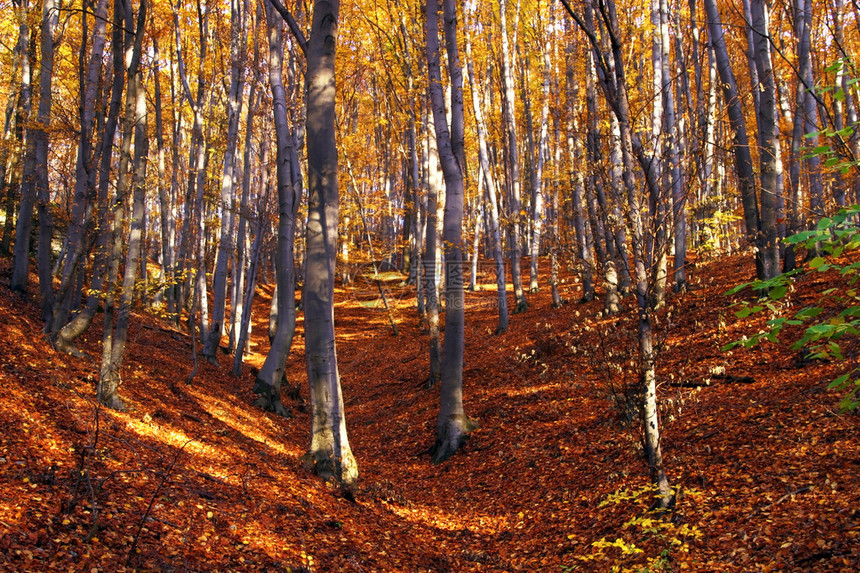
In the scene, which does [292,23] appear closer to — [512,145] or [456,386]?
[456,386]

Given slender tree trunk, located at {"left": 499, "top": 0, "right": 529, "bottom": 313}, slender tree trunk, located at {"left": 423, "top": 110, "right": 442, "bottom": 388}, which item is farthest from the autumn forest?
slender tree trunk, located at {"left": 499, "top": 0, "right": 529, "bottom": 313}

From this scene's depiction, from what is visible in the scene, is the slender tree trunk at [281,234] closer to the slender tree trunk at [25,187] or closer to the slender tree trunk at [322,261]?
the slender tree trunk at [25,187]

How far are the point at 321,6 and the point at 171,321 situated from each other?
1523 cm

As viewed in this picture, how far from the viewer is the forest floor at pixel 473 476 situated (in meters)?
3.85

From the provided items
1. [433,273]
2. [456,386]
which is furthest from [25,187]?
[456,386]

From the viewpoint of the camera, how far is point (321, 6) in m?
6.16

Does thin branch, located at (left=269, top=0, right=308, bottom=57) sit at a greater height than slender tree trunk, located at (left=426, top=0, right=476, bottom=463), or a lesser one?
greater

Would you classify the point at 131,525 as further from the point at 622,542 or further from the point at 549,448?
the point at 549,448

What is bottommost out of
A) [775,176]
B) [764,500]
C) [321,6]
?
[764,500]

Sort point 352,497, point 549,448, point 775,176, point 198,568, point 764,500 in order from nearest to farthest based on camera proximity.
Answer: point 198,568 → point 764,500 → point 352,497 → point 549,448 → point 775,176

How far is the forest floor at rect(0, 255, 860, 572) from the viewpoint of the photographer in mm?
3854

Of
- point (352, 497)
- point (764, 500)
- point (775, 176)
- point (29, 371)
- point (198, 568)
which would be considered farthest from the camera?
point (775, 176)

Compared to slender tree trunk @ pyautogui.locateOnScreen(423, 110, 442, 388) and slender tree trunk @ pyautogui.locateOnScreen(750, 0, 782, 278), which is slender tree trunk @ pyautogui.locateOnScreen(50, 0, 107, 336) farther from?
slender tree trunk @ pyautogui.locateOnScreen(750, 0, 782, 278)

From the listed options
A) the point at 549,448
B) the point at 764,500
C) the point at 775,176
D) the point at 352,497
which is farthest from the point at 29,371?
the point at 775,176
